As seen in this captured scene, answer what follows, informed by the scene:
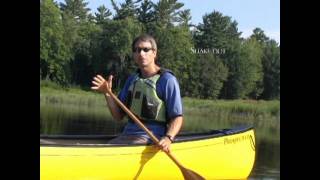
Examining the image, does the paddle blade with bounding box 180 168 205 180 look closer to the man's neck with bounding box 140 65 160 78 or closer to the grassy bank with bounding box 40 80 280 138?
the grassy bank with bounding box 40 80 280 138

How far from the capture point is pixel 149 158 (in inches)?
135

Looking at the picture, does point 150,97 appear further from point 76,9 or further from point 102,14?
point 76,9

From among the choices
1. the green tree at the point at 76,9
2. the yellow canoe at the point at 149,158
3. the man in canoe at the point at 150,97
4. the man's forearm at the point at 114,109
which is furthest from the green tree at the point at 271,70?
the green tree at the point at 76,9

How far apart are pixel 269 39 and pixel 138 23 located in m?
0.86

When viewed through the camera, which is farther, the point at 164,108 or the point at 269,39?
the point at 269,39

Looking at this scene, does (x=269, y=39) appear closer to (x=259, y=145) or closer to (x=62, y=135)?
(x=259, y=145)

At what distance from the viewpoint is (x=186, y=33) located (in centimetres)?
388

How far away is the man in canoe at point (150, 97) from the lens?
3.44 meters

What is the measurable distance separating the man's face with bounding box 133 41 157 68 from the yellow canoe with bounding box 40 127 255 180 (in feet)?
1.66

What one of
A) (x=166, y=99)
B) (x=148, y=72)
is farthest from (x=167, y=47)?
(x=166, y=99)

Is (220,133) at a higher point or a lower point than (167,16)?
lower

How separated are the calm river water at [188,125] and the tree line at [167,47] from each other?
0.18m
